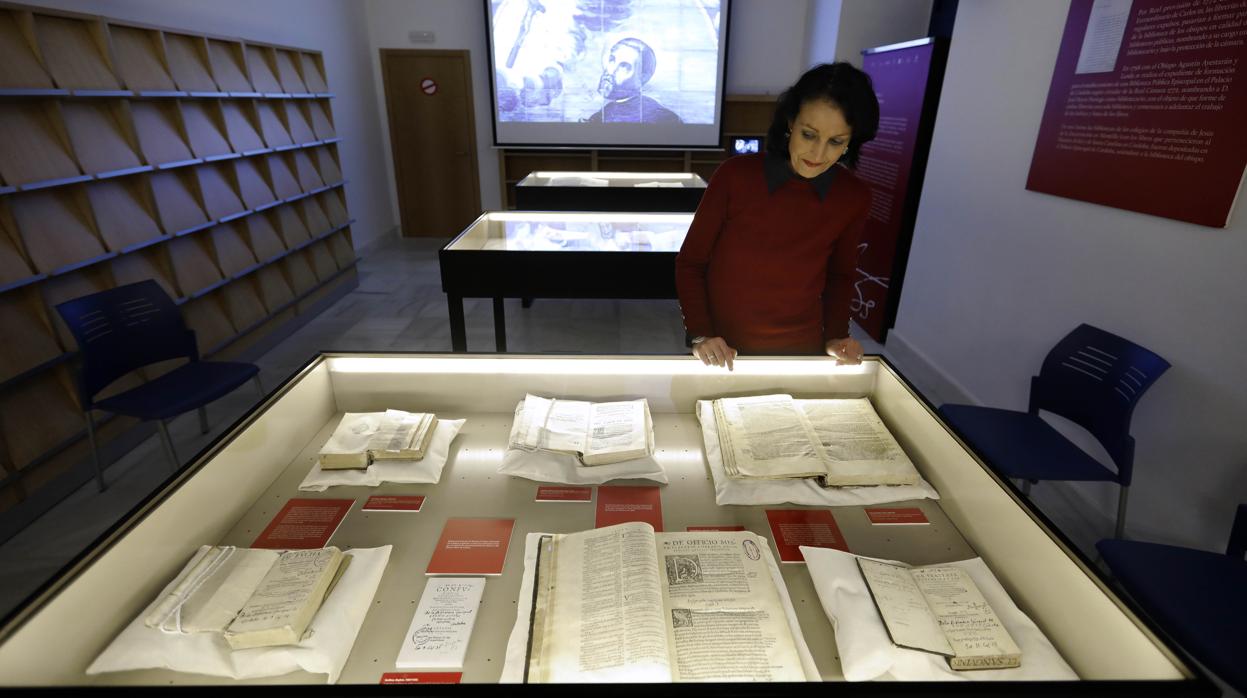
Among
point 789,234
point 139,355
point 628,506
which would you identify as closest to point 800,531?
point 628,506

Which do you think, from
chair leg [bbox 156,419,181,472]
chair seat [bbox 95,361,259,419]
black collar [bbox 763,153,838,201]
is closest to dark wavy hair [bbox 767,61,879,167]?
black collar [bbox 763,153,838,201]

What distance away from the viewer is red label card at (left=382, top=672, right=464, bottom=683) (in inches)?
33.8

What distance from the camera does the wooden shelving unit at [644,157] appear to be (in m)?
7.18

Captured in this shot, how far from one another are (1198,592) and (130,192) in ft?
15.1

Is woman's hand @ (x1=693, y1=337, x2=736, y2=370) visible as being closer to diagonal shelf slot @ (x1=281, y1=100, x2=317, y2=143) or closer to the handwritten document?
the handwritten document

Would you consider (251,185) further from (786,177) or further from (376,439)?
(786,177)

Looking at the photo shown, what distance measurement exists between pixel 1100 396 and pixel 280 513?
8.69ft

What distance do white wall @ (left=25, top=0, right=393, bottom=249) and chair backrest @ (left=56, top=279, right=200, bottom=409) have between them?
1.59m

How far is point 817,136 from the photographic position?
156cm

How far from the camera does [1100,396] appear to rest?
2.23 m

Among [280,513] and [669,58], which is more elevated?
[669,58]

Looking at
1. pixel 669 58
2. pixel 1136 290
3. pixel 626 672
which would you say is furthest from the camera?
pixel 669 58

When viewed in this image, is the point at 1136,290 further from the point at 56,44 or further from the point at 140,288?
the point at 56,44

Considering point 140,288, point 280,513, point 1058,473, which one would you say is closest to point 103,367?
point 140,288
